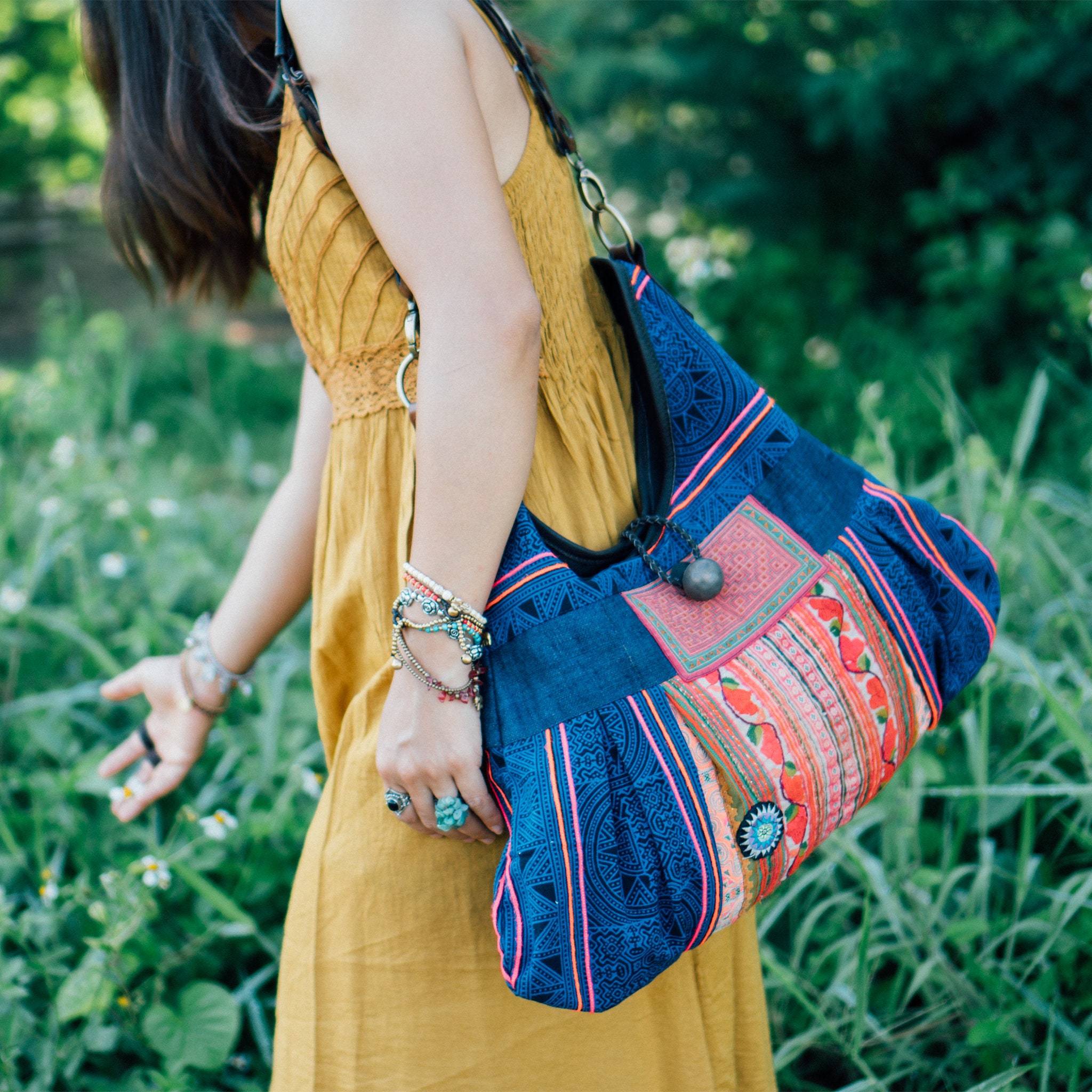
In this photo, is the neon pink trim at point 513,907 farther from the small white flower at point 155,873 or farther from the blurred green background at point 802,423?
the small white flower at point 155,873

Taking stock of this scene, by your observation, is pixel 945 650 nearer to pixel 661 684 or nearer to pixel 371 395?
pixel 661 684

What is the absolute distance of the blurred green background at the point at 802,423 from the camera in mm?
1538

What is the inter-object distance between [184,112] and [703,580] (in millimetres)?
714

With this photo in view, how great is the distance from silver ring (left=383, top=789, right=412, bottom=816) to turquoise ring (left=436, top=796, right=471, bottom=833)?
36mm

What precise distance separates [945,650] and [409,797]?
1.81 ft

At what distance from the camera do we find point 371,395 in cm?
95

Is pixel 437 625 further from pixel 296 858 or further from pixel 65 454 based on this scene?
pixel 65 454

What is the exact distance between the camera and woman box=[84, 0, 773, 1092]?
80 centimetres

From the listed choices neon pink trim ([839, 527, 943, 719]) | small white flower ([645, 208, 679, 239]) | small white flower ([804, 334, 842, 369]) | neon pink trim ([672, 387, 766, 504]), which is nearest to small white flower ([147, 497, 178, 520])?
neon pink trim ([672, 387, 766, 504])

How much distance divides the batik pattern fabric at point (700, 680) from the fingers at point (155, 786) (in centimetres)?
62

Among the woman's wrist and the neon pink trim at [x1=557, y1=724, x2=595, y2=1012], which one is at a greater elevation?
the neon pink trim at [x1=557, y1=724, x2=595, y2=1012]

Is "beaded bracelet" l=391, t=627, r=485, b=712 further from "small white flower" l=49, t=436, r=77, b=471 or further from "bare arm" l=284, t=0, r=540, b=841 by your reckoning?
"small white flower" l=49, t=436, r=77, b=471

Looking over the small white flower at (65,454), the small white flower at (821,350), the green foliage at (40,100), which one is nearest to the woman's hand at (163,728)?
the small white flower at (65,454)

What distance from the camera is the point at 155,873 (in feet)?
4.79
